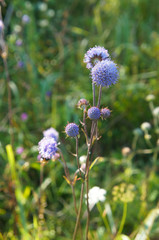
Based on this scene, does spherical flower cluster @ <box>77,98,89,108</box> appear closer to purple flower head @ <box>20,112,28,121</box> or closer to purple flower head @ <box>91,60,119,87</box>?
purple flower head @ <box>91,60,119,87</box>

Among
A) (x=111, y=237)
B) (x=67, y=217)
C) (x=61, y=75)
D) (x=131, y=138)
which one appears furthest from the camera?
(x=61, y=75)

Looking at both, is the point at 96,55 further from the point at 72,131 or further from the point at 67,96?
the point at 67,96

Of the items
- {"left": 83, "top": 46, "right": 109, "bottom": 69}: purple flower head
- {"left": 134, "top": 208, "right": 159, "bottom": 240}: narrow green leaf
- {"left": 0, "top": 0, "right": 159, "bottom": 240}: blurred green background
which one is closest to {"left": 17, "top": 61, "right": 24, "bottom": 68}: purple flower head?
{"left": 0, "top": 0, "right": 159, "bottom": 240}: blurred green background

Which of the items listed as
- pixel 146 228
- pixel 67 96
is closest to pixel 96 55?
pixel 146 228

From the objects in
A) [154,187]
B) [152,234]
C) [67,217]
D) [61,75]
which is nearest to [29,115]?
[61,75]

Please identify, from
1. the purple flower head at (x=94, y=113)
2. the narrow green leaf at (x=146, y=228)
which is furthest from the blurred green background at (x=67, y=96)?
the purple flower head at (x=94, y=113)

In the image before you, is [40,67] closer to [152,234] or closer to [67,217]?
[67,217]
